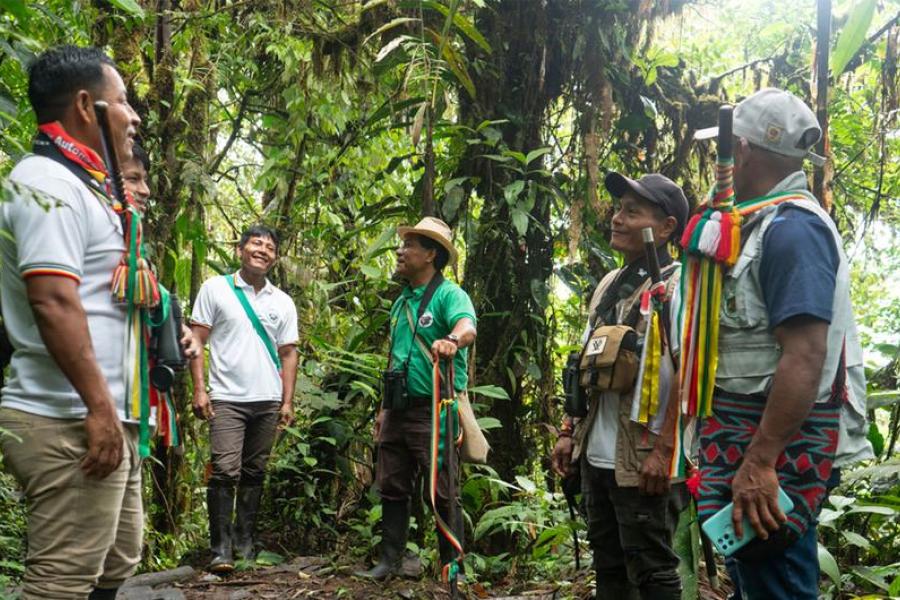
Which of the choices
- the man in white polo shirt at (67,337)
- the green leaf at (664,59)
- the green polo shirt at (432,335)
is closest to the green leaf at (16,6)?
the man in white polo shirt at (67,337)

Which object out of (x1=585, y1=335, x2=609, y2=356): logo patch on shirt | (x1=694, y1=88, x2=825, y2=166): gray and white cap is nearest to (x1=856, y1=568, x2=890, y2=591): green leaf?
(x1=585, y1=335, x2=609, y2=356): logo patch on shirt

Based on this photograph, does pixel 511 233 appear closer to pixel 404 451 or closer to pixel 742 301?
pixel 404 451

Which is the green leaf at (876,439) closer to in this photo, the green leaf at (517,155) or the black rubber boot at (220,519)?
the green leaf at (517,155)

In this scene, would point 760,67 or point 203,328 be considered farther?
point 760,67

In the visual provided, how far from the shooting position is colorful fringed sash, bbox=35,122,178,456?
7.77ft

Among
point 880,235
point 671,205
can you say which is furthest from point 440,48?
point 880,235

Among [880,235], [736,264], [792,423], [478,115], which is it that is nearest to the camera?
[792,423]

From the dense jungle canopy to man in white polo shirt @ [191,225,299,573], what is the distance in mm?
360

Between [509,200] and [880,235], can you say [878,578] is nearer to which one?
[509,200]

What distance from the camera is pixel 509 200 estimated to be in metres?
5.88

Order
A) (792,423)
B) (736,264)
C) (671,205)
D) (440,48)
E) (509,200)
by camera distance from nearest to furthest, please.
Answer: (792,423) → (736,264) → (671,205) → (440,48) → (509,200)

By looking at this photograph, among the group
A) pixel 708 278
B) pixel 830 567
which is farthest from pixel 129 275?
pixel 830 567

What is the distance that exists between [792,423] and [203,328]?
4.13 meters

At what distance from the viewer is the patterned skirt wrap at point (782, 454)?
2250 mm
